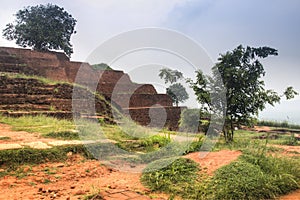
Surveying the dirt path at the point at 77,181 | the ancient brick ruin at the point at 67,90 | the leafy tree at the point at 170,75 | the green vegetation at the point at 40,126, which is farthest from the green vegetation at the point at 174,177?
the leafy tree at the point at 170,75

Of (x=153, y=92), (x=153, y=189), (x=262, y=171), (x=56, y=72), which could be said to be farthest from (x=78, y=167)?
(x=153, y=92)

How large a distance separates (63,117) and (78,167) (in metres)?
4.53

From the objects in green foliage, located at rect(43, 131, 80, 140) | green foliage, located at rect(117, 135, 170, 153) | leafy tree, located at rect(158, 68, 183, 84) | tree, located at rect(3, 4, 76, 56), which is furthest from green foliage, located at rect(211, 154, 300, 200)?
tree, located at rect(3, 4, 76, 56)

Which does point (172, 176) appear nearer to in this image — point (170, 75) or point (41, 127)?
point (41, 127)

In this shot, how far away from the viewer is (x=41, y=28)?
51.6ft

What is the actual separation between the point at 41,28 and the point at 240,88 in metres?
13.1

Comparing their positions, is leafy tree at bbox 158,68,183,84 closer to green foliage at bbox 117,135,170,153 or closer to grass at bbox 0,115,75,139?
grass at bbox 0,115,75,139

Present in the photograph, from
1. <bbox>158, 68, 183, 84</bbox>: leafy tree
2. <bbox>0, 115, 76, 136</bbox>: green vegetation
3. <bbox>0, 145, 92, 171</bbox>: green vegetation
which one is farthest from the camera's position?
<bbox>158, 68, 183, 84</bbox>: leafy tree

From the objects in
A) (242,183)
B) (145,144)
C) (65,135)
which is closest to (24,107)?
(65,135)

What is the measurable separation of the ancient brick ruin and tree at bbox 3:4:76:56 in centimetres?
117

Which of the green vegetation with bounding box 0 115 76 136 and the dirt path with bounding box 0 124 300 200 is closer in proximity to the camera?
the dirt path with bounding box 0 124 300 200

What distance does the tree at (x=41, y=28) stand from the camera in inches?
623

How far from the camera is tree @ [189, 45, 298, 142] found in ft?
21.1

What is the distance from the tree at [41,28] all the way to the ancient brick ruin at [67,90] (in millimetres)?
1175
